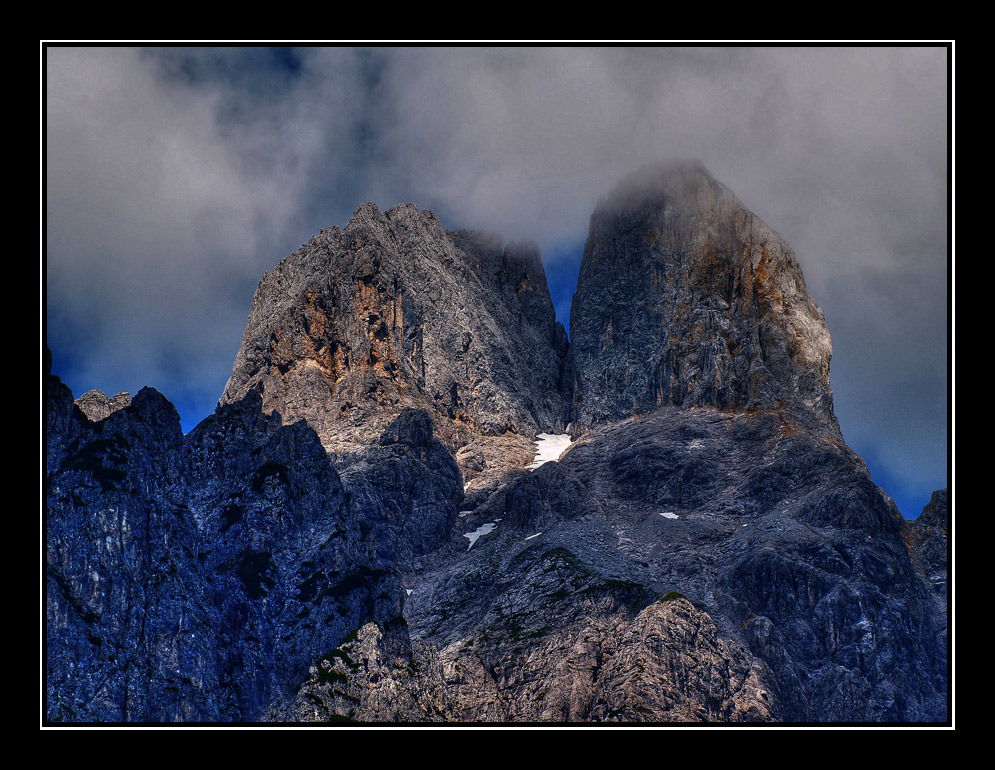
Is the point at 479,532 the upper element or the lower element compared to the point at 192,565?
upper

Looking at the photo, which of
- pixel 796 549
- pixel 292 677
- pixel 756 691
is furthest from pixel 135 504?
pixel 796 549

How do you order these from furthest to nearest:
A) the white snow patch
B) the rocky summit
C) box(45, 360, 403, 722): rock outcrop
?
the white snow patch
the rocky summit
box(45, 360, 403, 722): rock outcrop

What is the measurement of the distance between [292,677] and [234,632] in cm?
994

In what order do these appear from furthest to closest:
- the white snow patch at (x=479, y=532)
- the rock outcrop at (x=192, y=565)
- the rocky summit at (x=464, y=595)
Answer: the white snow patch at (x=479, y=532)
the rocky summit at (x=464, y=595)
the rock outcrop at (x=192, y=565)

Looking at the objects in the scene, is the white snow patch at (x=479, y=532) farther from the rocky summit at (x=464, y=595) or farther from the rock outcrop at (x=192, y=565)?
the rock outcrop at (x=192, y=565)

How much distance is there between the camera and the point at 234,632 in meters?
136

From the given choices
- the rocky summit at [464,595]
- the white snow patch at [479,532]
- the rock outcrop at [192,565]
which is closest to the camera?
the rock outcrop at [192,565]

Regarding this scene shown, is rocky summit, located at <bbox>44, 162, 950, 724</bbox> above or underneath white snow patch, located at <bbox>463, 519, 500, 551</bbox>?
underneath

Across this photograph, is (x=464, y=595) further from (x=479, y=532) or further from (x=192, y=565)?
(x=192, y=565)

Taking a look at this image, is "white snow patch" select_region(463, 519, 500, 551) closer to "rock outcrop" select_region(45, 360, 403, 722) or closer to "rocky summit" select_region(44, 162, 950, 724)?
"rocky summit" select_region(44, 162, 950, 724)

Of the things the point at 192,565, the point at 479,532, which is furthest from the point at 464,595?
the point at 192,565

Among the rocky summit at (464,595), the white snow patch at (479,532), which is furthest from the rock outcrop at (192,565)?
the white snow patch at (479,532)

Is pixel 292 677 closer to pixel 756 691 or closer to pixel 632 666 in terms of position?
pixel 632 666

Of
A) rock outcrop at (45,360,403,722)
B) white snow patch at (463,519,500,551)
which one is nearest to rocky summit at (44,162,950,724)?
rock outcrop at (45,360,403,722)
